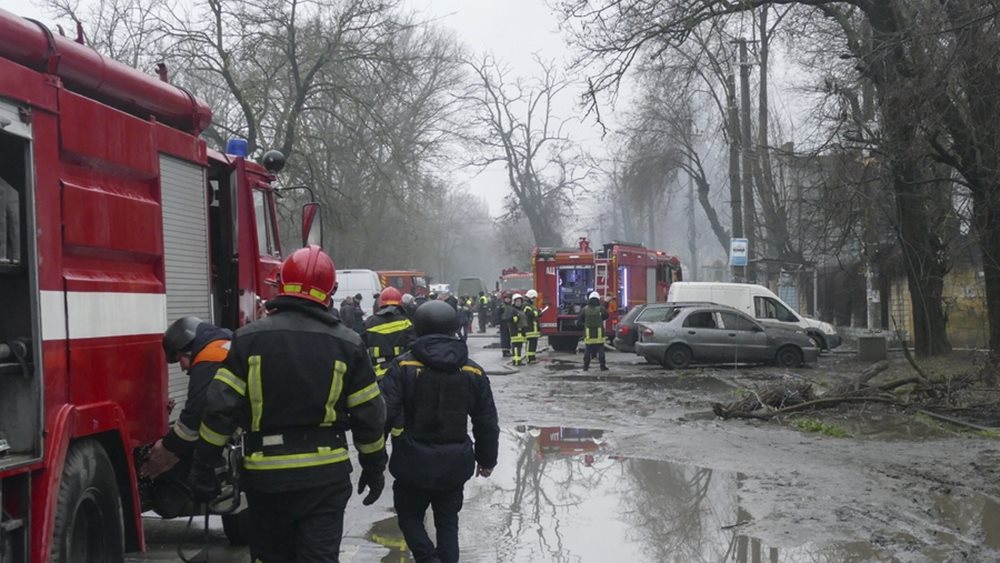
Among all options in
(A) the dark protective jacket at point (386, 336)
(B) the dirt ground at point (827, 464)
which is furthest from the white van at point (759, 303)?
(A) the dark protective jacket at point (386, 336)

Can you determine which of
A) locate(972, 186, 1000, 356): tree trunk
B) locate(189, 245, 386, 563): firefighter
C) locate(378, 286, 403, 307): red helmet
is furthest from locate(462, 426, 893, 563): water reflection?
locate(972, 186, 1000, 356): tree trunk

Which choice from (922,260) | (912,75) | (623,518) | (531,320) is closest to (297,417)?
(623,518)

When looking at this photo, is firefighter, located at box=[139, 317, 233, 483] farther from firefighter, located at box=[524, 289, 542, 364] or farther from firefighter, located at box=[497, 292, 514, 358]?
firefighter, located at box=[497, 292, 514, 358]

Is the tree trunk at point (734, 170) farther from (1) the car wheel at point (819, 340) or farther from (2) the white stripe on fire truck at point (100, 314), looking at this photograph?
(2) the white stripe on fire truck at point (100, 314)

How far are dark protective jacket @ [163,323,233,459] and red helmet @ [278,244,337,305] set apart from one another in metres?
1.05

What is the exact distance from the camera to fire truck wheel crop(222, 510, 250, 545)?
743cm

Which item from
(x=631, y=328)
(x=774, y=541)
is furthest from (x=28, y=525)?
(x=631, y=328)

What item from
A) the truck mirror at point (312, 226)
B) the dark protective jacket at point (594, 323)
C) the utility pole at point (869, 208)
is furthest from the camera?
the dark protective jacket at point (594, 323)

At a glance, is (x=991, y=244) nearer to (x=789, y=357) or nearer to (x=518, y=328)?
(x=789, y=357)

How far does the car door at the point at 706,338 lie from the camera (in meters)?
22.4

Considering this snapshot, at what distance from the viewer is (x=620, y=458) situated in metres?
11.3

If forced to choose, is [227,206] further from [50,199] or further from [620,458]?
[620,458]

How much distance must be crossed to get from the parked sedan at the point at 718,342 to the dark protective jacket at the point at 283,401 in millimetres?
18327

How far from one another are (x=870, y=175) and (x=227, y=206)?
1247cm
